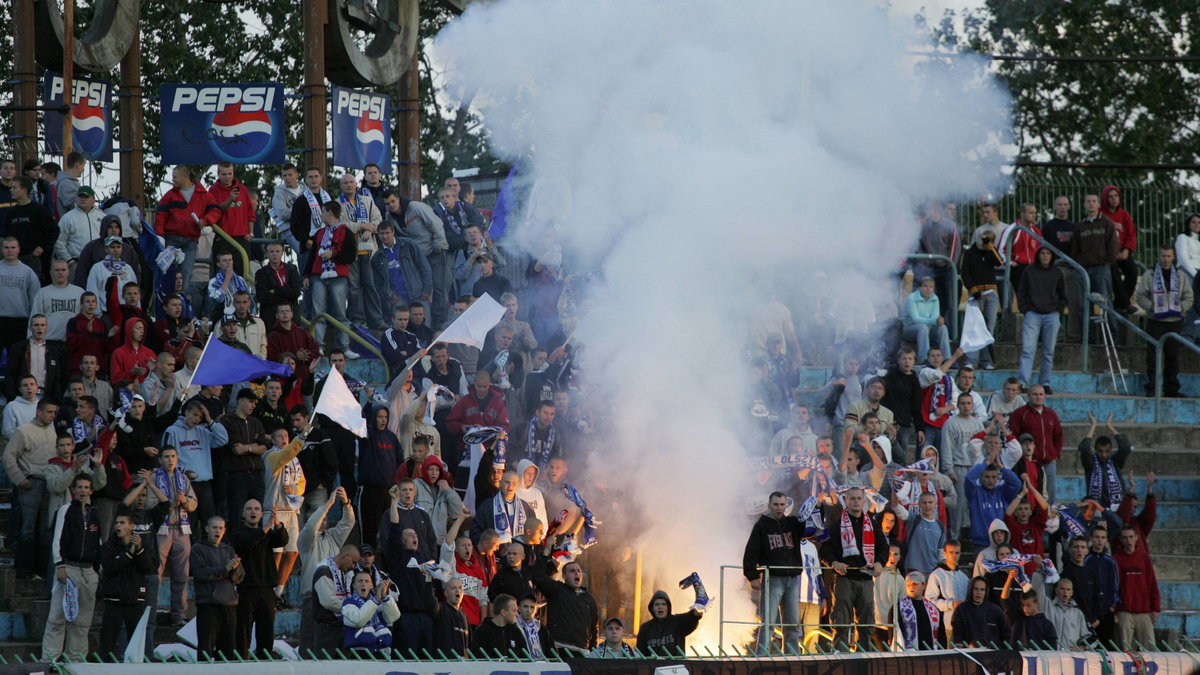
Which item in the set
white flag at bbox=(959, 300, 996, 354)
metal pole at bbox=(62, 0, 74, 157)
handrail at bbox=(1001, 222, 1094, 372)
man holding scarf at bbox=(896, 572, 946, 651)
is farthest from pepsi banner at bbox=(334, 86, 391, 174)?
man holding scarf at bbox=(896, 572, 946, 651)

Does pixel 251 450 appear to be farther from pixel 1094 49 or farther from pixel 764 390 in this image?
pixel 1094 49

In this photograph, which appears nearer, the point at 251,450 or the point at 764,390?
the point at 251,450

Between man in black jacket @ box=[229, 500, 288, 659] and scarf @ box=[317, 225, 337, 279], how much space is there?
520 cm

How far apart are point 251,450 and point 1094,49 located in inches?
867

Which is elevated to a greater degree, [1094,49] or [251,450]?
[1094,49]

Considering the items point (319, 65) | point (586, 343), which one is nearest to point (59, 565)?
point (586, 343)

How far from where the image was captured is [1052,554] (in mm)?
18547

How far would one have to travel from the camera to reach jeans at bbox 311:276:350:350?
20.5 m

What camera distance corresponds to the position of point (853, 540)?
55.7ft

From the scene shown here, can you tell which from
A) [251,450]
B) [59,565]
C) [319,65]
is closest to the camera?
[59,565]

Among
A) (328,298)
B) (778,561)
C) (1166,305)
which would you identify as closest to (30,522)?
(328,298)

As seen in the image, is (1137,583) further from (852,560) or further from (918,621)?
(852,560)

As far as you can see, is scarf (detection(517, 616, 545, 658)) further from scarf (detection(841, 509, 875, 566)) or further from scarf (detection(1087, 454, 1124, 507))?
scarf (detection(1087, 454, 1124, 507))

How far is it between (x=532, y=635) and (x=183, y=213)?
23.3 feet
